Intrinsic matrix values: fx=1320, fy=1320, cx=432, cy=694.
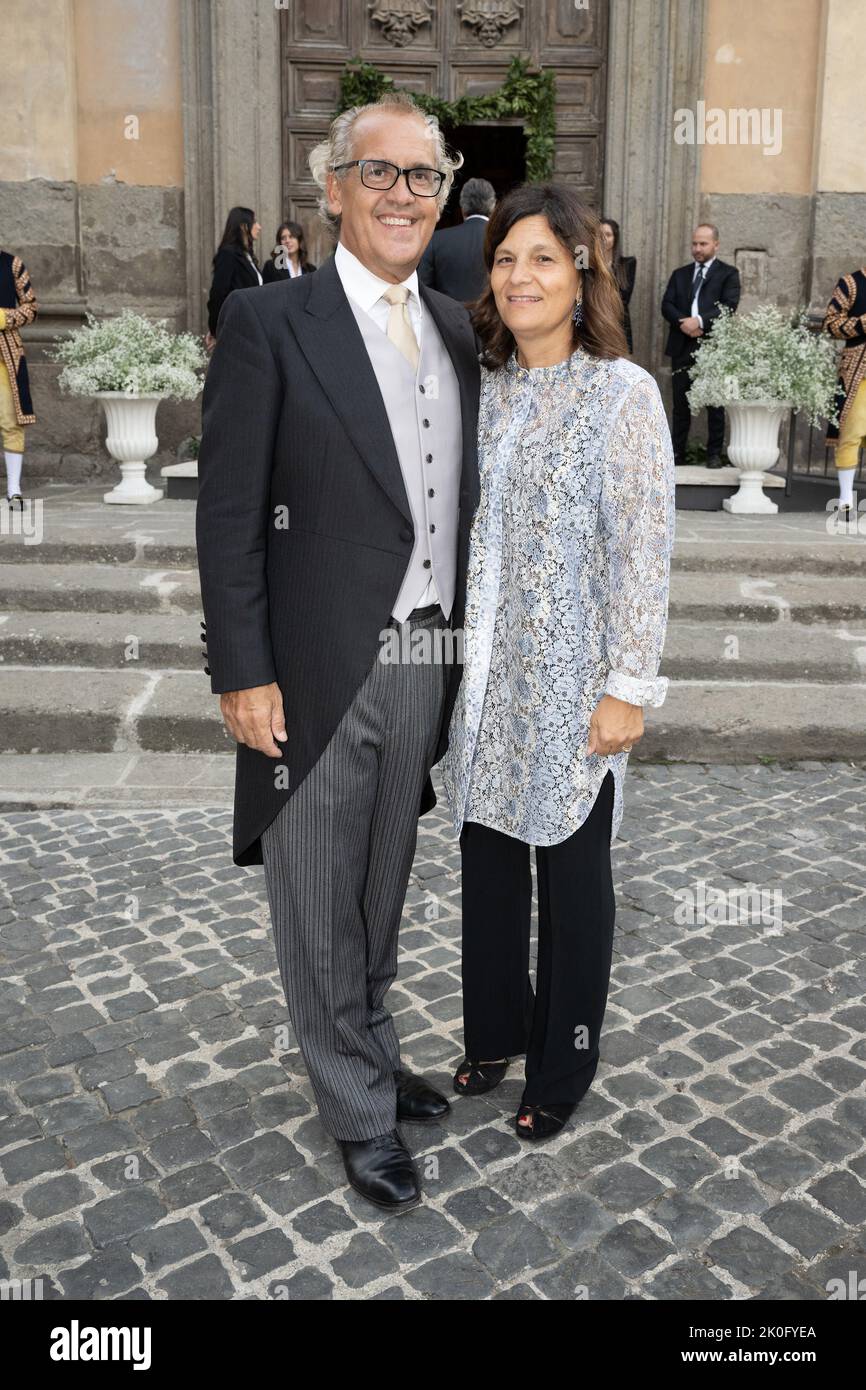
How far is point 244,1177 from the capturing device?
278 centimetres

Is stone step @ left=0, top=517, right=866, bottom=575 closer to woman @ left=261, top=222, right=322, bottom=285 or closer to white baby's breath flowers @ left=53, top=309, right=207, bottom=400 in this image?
white baby's breath flowers @ left=53, top=309, right=207, bottom=400

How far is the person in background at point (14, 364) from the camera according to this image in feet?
27.6

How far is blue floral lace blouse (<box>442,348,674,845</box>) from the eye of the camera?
2.60 m

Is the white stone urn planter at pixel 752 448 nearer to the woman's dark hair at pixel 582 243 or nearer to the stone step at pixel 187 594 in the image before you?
the stone step at pixel 187 594

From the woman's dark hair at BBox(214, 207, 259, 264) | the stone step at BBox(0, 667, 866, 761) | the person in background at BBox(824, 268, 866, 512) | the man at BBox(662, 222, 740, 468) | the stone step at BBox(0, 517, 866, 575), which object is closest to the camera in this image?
the stone step at BBox(0, 667, 866, 761)

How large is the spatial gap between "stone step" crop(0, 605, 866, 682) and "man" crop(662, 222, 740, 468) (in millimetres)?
3415

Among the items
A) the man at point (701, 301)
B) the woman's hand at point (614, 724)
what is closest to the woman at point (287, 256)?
the man at point (701, 301)

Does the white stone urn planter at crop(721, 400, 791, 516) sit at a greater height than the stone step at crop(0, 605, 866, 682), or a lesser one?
greater

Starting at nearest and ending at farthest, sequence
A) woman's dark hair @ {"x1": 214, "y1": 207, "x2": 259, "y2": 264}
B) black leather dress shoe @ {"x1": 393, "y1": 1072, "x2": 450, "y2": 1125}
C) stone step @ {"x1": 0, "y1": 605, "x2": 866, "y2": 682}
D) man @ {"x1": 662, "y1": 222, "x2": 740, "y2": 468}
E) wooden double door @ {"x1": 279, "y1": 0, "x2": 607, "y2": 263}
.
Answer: black leather dress shoe @ {"x1": 393, "y1": 1072, "x2": 450, "y2": 1125}
stone step @ {"x1": 0, "y1": 605, "x2": 866, "y2": 682}
woman's dark hair @ {"x1": 214, "y1": 207, "x2": 259, "y2": 264}
man @ {"x1": 662, "y1": 222, "x2": 740, "y2": 468}
wooden double door @ {"x1": 279, "y1": 0, "x2": 607, "y2": 263}

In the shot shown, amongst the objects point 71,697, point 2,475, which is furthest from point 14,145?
point 71,697

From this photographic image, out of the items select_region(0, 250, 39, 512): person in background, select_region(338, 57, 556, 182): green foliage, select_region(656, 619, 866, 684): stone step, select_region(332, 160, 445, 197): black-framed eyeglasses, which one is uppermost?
select_region(338, 57, 556, 182): green foliage

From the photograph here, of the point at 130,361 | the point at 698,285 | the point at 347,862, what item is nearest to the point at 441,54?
the point at 698,285

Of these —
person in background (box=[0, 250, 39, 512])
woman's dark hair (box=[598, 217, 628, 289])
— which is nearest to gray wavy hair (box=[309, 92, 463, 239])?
person in background (box=[0, 250, 39, 512])

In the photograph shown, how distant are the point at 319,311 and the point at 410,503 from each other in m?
0.41
